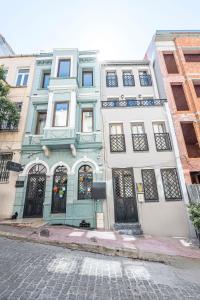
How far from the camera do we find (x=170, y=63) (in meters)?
13.2

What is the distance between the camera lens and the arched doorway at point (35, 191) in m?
9.45

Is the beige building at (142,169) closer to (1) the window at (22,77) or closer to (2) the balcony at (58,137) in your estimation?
(2) the balcony at (58,137)

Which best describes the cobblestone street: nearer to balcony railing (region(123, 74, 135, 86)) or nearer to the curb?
the curb

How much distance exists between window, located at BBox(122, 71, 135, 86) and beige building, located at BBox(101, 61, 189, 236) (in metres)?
1.05

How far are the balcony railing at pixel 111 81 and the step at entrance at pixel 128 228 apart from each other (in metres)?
10.9

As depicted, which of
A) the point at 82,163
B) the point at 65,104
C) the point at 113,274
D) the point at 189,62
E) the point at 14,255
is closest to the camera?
the point at 113,274

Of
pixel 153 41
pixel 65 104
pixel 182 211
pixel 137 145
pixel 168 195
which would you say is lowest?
pixel 182 211

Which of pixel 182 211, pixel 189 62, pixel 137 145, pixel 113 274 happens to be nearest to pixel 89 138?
pixel 137 145

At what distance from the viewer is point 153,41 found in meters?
14.0

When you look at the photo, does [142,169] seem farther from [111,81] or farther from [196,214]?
[111,81]

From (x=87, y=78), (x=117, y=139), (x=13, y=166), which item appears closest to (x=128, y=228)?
(x=117, y=139)

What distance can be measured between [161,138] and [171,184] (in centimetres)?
314

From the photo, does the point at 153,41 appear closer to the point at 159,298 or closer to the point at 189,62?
the point at 189,62

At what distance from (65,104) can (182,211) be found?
9998 millimetres
